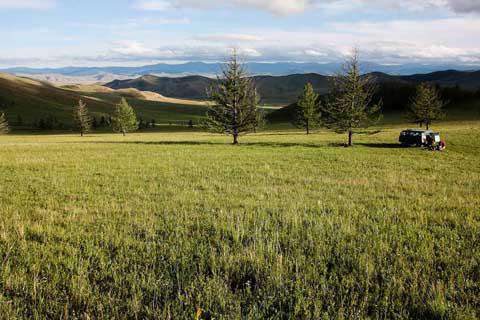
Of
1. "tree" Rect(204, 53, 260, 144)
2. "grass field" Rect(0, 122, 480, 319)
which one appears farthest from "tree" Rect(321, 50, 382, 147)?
"grass field" Rect(0, 122, 480, 319)

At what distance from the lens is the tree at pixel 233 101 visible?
140 feet

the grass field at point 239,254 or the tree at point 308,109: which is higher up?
the tree at point 308,109

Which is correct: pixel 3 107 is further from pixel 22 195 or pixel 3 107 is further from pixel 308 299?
pixel 308 299

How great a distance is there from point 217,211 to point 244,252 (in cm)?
332

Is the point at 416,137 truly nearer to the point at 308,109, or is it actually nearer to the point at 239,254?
the point at 308,109

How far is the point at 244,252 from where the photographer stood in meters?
6.05

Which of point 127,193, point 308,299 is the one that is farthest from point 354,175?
point 308,299

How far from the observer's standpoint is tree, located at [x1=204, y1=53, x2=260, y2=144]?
4253cm

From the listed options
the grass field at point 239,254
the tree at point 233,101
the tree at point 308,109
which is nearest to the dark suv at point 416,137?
the tree at point 233,101

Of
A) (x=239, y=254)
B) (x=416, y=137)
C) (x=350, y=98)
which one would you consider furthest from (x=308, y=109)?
(x=239, y=254)

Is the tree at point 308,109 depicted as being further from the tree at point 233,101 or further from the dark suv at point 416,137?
the dark suv at point 416,137

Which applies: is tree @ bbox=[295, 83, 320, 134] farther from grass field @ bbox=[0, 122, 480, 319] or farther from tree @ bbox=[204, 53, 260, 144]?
grass field @ bbox=[0, 122, 480, 319]

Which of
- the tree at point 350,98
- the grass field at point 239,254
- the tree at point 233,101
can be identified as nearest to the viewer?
the grass field at point 239,254

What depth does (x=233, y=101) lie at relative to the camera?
43250mm
